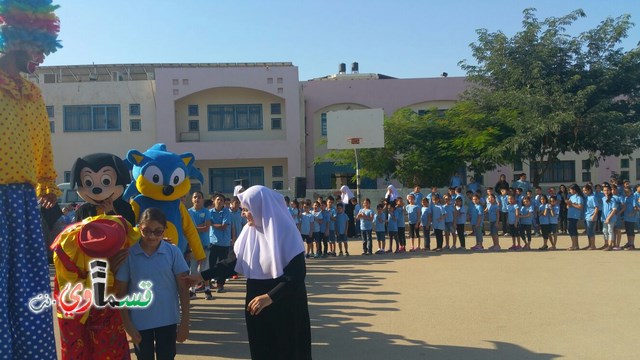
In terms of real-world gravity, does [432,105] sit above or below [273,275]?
above

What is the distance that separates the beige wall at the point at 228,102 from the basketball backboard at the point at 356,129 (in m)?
6.31

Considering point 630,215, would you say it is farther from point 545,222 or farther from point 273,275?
point 273,275

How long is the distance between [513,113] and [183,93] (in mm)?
15521

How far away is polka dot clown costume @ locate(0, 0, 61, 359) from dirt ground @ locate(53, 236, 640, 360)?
253cm

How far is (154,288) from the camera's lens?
440cm

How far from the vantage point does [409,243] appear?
1788cm

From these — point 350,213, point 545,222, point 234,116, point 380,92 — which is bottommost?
point 545,222

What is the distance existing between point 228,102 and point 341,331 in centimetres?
2430

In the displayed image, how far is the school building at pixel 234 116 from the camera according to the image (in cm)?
2938

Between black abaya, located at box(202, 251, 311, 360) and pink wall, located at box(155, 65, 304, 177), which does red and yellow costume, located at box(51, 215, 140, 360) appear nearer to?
black abaya, located at box(202, 251, 311, 360)

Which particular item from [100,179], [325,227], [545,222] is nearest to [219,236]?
[325,227]

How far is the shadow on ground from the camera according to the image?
6.11 meters

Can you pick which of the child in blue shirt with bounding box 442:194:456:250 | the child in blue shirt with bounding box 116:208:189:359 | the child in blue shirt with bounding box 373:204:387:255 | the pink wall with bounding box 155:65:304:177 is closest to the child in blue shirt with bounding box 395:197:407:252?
the child in blue shirt with bounding box 373:204:387:255

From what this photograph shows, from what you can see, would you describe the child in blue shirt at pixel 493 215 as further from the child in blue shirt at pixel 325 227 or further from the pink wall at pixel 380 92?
the pink wall at pixel 380 92
